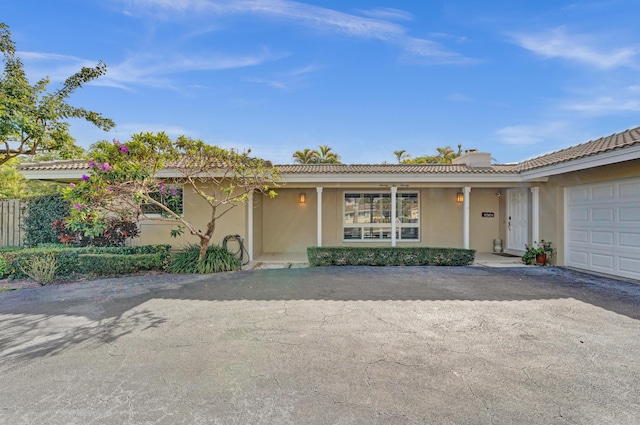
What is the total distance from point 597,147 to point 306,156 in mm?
16332

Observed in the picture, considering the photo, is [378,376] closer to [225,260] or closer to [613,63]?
[225,260]

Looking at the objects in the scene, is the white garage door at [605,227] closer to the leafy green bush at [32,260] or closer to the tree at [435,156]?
the leafy green bush at [32,260]

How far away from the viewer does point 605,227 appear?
745cm

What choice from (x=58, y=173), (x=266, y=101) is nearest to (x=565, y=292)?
(x=266, y=101)

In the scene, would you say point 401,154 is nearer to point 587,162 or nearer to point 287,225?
point 287,225

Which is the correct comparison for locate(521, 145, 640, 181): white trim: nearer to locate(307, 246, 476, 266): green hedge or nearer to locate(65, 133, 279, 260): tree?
locate(307, 246, 476, 266): green hedge

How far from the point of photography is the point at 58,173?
8.98 metres

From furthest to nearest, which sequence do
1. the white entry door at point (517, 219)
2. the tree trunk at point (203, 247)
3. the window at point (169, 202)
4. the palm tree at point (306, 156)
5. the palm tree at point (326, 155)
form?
the palm tree at point (326, 155)
the palm tree at point (306, 156)
the white entry door at point (517, 219)
the window at point (169, 202)
the tree trunk at point (203, 247)

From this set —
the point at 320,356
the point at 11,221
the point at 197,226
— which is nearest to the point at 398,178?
the point at 197,226

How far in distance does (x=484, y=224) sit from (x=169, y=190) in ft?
36.5

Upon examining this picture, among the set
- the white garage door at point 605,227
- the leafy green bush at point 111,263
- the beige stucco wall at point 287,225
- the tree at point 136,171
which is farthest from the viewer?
the beige stucco wall at point 287,225

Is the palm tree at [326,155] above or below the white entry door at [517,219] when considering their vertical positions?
above

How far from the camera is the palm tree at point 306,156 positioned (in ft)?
71.3

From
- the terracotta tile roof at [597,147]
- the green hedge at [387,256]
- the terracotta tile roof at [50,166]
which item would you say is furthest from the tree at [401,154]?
the terracotta tile roof at [50,166]
